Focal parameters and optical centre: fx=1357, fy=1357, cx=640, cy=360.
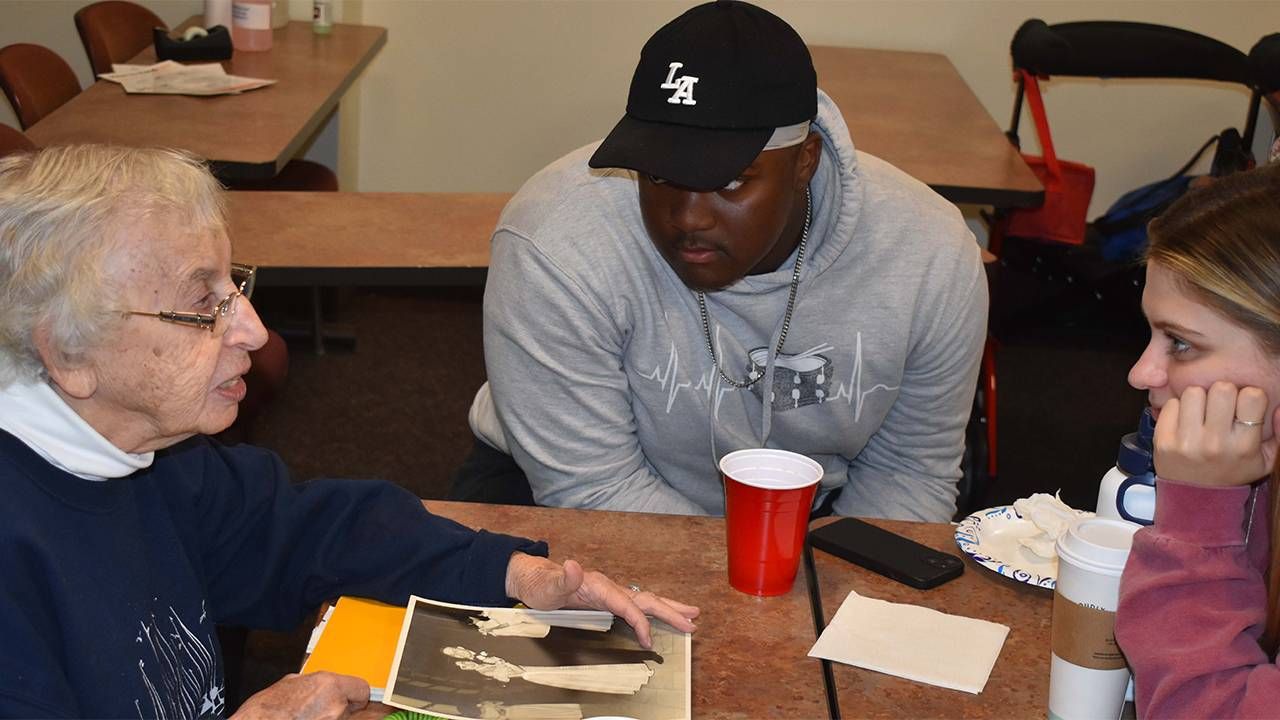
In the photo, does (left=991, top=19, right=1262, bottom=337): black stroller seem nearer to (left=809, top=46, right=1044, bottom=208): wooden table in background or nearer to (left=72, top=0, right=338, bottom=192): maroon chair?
(left=809, top=46, right=1044, bottom=208): wooden table in background

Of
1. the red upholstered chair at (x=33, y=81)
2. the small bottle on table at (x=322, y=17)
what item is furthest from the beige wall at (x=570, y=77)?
the red upholstered chair at (x=33, y=81)

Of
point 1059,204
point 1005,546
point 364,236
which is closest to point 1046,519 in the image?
point 1005,546

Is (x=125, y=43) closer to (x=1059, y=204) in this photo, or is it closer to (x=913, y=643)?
(x=1059, y=204)

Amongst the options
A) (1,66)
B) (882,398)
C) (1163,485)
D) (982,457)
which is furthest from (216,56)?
(1163,485)

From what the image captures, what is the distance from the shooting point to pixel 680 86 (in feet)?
5.92

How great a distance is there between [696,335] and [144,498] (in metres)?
0.85

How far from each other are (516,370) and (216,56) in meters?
2.66

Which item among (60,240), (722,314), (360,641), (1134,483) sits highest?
(60,240)

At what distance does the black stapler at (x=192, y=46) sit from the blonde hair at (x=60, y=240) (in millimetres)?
2967

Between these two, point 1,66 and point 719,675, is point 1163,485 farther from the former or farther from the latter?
point 1,66


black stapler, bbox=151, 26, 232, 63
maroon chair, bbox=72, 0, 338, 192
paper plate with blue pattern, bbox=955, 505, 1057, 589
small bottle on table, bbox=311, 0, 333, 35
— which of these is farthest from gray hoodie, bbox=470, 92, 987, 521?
small bottle on table, bbox=311, 0, 333, 35

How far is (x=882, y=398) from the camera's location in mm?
2070

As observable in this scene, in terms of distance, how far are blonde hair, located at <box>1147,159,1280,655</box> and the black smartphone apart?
1.35ft

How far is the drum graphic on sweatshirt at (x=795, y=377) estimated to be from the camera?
2.03 metres
